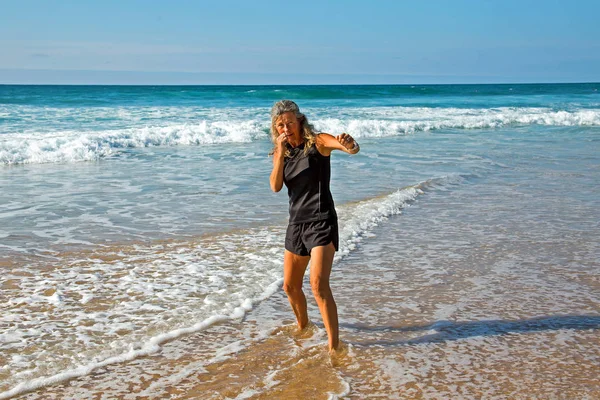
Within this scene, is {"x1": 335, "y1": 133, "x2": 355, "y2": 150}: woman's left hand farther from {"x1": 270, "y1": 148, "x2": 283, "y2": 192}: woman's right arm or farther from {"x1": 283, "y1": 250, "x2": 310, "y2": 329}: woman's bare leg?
{"x1": 283, "y1": 250, "x2": 310, "y2": 329}: woman's bare leg

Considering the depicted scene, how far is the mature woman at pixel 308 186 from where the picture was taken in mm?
4305

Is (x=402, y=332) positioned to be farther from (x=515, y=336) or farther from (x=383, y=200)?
(x=383, y=200)

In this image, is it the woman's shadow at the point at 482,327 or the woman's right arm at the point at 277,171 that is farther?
the woman's shadow at the point at 482,327

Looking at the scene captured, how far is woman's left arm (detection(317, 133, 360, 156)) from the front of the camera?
4059mm

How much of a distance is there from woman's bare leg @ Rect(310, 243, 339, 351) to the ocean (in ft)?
0.76

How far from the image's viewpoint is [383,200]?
10273 mm

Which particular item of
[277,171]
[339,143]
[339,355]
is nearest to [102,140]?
[277,171]

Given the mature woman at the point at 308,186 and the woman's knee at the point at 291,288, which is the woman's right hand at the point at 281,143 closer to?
the mature woman at the point at 308,186

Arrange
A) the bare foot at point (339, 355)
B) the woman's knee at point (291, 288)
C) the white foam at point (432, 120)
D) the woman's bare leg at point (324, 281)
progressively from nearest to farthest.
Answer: the woman's bare leg at point (324, 281) < the bare foot at point (339, 355) < the woman's knee at point (291, 288) < the white foam at point (432, 120)

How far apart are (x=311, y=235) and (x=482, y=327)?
5.42ft

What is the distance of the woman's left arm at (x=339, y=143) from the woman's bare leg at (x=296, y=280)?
0.77 m

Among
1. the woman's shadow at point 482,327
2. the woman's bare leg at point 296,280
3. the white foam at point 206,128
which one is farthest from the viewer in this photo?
the white foam at point 206,128

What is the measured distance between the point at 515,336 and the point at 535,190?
22.4ft

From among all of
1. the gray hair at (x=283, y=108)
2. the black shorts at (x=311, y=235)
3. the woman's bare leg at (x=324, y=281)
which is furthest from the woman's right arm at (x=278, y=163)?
the woman's bare leg at (x=324, y=281)
